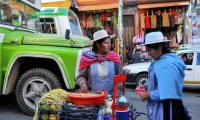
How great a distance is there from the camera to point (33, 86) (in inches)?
209

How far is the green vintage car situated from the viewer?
516cm

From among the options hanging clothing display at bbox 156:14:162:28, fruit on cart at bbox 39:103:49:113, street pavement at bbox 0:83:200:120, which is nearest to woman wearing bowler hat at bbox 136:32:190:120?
fruit on cart at bbox 39:103:49:113

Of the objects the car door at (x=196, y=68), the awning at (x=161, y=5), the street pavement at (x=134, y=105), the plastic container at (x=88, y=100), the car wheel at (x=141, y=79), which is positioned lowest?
the street pavement at (x=134, y=105)

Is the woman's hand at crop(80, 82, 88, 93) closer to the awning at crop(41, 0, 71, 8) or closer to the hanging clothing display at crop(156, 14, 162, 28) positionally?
the awning at crop(41, 0, 71, 8)

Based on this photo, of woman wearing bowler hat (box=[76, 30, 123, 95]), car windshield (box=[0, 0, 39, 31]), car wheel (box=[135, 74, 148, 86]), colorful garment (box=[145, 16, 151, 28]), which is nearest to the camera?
woman wearing bowler hat (box=[76, 30, 123, 95])

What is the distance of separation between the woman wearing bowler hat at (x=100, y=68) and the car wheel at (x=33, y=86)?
228 centimetres

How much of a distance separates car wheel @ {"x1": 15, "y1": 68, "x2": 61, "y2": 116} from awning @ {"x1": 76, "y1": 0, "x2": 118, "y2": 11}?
8.93 meters

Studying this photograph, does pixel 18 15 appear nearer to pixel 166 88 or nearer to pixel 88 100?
pixel 88 100

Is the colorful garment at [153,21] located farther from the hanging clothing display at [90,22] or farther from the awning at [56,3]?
the awning at [56,3]

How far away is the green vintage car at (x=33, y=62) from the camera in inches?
203

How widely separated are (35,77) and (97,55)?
258 cm

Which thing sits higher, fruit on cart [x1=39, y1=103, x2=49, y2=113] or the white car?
fruit on cart [x1=39, y1=103, x2=49, y2=113]

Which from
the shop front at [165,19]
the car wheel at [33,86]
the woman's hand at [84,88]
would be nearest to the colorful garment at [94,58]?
the woman's hand at [84,88]

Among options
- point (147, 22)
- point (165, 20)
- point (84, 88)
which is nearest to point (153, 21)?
point (147, 22)
